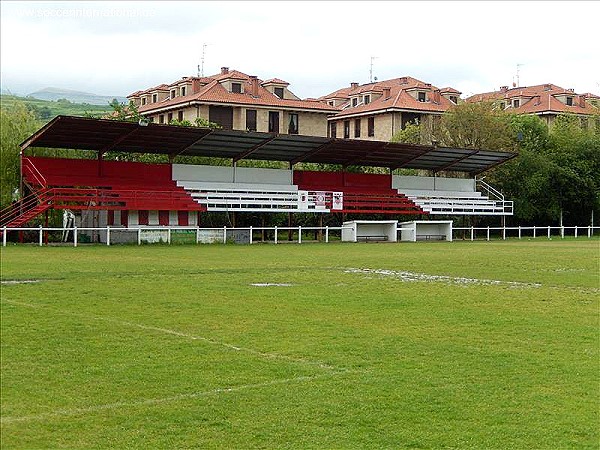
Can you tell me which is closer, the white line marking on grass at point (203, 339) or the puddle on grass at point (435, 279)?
the white line marking on grass at point (203, 339)

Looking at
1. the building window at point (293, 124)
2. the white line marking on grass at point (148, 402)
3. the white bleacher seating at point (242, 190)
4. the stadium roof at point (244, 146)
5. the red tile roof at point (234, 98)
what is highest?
the red tile roof at point (234, 98)

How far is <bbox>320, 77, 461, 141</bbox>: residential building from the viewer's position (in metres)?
88.7

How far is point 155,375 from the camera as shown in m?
10.4

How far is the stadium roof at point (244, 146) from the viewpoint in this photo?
42312 millimetres

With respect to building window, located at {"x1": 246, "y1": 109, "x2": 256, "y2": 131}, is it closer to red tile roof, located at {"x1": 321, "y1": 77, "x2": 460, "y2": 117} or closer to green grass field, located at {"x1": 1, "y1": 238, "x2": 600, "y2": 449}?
red tile roof, located at {"x1": 321, "y1": 77, "x2": 460, "y2": 117}

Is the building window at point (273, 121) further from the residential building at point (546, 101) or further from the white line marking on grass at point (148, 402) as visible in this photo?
the white line marking on grass at point (148, 402)

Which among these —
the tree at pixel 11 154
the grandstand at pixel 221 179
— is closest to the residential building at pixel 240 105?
the grandstand at pixel 221 179

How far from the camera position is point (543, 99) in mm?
100250

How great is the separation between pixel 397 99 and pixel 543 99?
2123 cm

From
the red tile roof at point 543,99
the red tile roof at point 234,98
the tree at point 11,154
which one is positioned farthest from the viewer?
the red tile roof at point 543,99

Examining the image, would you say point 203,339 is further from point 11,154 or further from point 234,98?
point 234,98

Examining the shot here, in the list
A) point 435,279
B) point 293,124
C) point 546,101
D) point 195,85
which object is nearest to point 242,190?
point 435,279

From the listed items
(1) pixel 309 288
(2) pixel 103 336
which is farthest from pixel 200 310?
(1) pixel 309 288

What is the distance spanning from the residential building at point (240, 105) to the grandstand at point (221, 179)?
25461 mm
